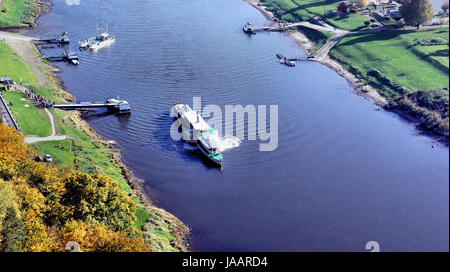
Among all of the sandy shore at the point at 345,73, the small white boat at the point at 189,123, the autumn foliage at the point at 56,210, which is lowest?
the autumn foliage at the point at 56,210

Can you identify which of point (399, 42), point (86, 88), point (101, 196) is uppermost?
point (399, 42)

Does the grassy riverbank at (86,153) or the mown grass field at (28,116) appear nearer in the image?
the grassy riverbank at (86,153)

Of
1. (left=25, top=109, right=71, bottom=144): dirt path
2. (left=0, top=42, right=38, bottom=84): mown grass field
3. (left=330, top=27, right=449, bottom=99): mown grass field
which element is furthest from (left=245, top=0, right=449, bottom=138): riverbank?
(left=0, top=42, right=38, bottom=84): mown grass field

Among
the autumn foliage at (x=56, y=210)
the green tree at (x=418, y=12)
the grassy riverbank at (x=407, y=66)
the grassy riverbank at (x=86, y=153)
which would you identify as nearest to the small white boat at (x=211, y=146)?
the grassy riverbank at (x=86, y=153)

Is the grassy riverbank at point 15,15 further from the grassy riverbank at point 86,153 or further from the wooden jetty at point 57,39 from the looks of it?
the grassy riverbank at point 86,153

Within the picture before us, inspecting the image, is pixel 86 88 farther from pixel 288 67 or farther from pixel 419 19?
pixel 419 19

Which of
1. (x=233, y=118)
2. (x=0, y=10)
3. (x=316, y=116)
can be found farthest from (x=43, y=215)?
(x=0, y=10)

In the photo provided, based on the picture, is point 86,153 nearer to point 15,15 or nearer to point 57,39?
point 57,39
